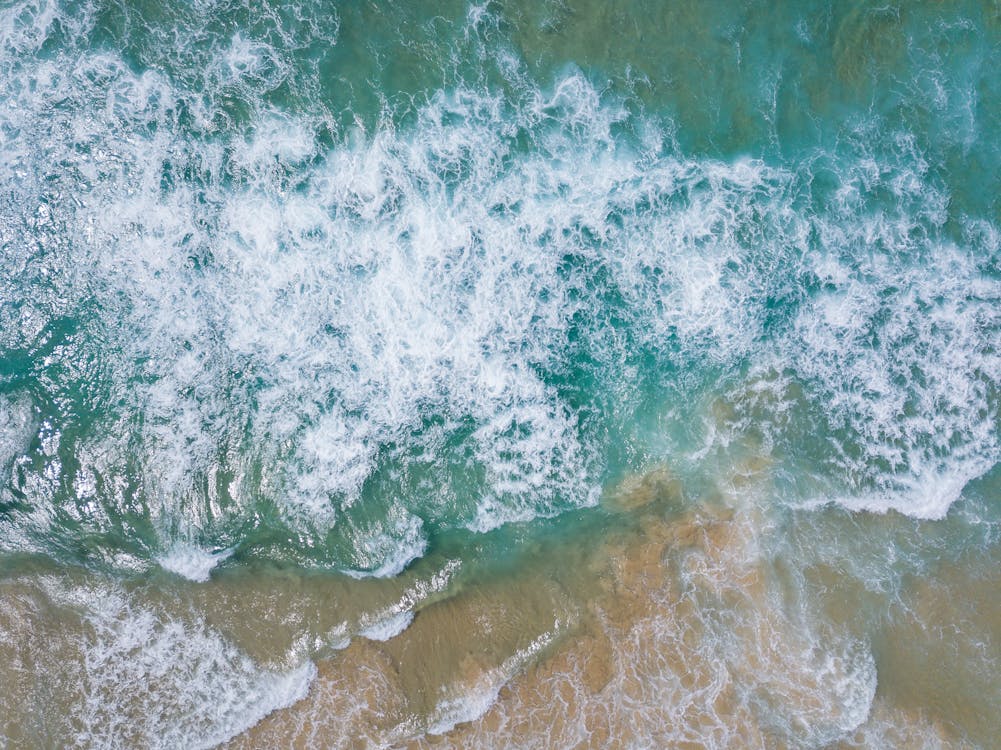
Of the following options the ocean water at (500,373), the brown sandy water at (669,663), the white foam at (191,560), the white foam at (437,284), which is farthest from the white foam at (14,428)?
the brown sandy water at (669,663)

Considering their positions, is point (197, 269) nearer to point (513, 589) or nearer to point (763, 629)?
point (513, 589)

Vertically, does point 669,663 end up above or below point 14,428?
above

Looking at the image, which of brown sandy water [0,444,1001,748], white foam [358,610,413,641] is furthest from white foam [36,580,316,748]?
white foam [358,610,413,641]

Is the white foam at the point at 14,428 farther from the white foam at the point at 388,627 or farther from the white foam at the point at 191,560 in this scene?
the white foam at the point at 388,627

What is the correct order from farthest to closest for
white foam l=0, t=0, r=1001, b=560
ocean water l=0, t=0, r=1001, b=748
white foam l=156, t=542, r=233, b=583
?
white foam l=0, t=0, r=1001, b=560 < white foam l=156, t=542, r=233, b=583 < ocean water l=0, t=0, r=1001, b=748

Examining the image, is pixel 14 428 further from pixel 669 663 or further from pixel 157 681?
pixel 669 663

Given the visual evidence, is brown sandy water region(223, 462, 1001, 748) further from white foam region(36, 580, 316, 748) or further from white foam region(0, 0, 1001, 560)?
white foam region(0, 0, 1001, 560)

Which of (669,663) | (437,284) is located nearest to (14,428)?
(437,284)

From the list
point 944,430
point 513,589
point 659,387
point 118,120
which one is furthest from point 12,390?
point 944,430
